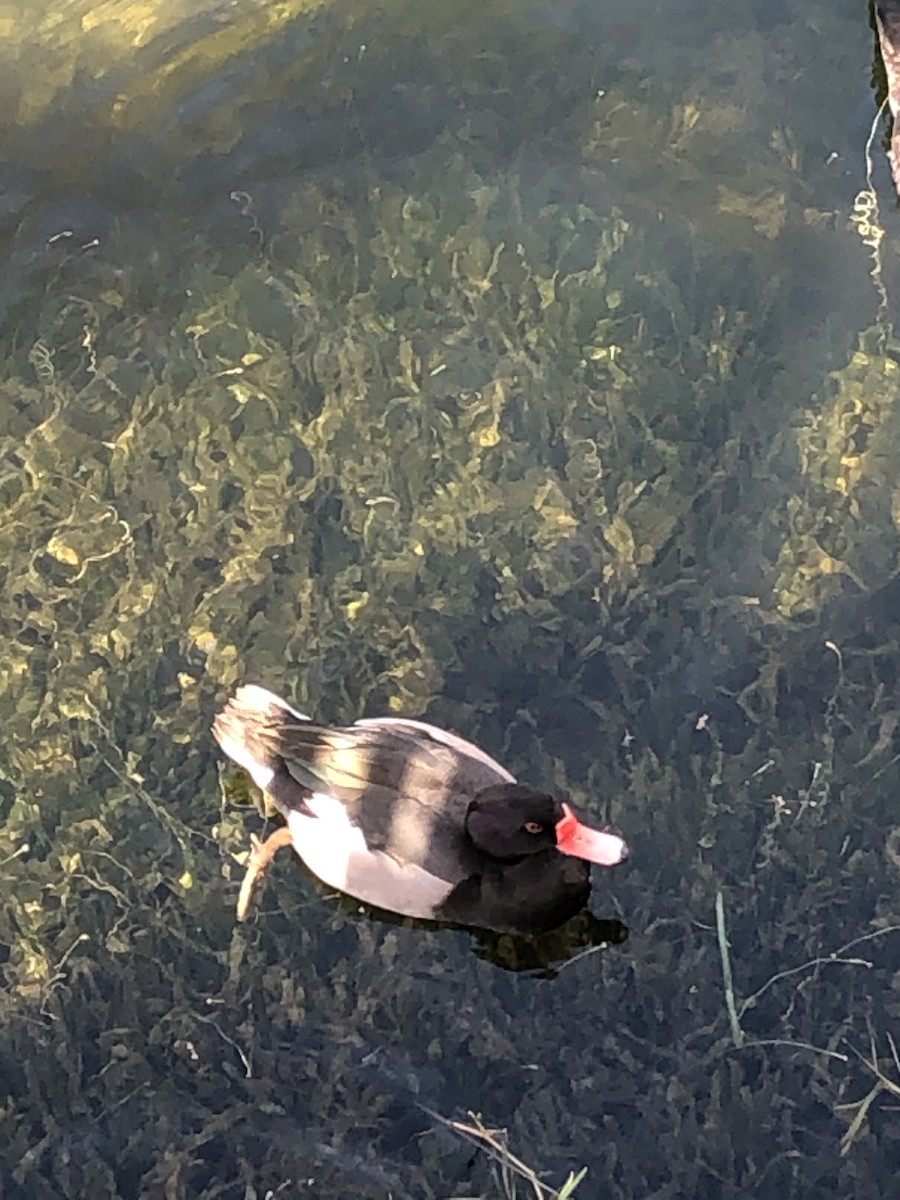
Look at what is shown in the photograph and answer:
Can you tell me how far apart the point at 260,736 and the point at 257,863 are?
0.34 m

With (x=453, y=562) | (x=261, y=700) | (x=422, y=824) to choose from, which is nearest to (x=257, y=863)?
(x=261, y=700)

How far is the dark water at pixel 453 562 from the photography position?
10.5ft

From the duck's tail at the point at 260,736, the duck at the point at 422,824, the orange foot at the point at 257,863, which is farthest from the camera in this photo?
the orange foot at the point at 257,863

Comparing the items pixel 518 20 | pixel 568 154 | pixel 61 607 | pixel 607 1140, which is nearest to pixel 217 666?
pixel 61 607

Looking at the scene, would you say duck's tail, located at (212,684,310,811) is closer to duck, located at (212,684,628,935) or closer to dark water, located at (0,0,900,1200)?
duck, located at (212,684,628,935)

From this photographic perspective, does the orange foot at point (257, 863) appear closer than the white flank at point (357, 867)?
No

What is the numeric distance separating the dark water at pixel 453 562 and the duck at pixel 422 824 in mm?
166

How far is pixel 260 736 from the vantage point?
3.29m

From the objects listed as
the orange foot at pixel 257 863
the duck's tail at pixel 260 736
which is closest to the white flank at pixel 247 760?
the duck's tail at pixel 260 736

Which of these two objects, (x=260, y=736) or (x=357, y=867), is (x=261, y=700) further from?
(x=357, y=867)

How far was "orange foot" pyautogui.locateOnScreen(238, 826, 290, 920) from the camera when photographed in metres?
3.40

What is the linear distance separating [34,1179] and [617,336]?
2558 mm

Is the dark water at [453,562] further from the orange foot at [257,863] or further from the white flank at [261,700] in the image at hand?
the white flank at [261,700]

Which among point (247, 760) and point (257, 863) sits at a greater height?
point (247, 760)
